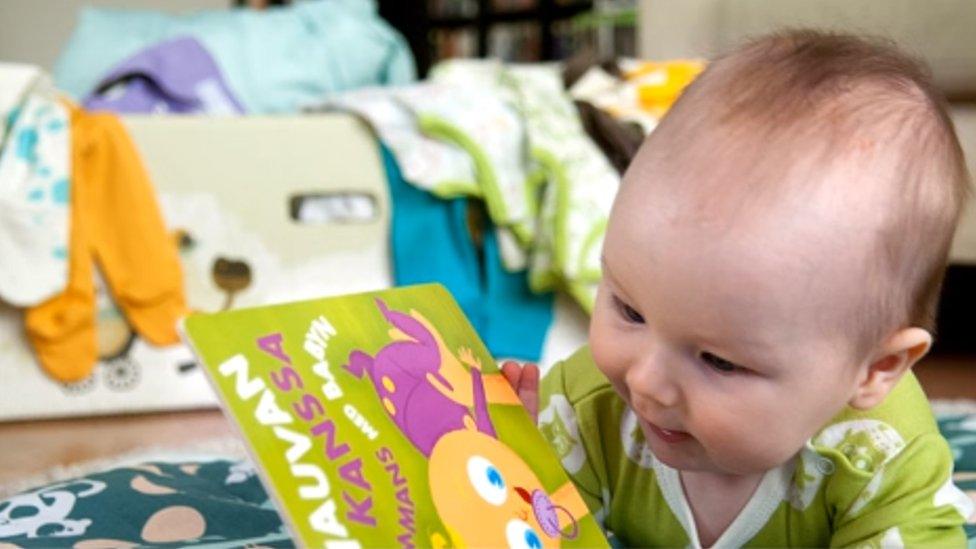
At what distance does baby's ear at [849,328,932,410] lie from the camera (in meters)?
0.64

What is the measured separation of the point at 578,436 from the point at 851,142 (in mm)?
307

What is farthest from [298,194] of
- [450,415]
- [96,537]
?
[450,415]

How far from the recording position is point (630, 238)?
628mm

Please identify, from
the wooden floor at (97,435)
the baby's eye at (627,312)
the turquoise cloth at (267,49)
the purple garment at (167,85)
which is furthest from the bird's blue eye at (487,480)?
the turquoise cloth at (267,49)

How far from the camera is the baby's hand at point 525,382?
75 cm

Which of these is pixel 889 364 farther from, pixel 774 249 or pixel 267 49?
pixel 267 49

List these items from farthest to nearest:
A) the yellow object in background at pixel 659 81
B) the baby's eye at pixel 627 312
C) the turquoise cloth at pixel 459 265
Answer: the yellow object in background at pixel 659 81
the turquoise cloth at pixel 459 265
the baby's eye at pixel 627 312

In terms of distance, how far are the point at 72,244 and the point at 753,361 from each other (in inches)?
46.6

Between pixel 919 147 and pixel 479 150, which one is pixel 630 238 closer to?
pixel 919 147

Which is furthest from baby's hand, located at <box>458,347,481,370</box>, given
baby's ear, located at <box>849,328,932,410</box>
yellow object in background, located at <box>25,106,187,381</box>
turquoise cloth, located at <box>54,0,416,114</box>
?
turquoise cloth, located at <box>54,0,416,114</box>

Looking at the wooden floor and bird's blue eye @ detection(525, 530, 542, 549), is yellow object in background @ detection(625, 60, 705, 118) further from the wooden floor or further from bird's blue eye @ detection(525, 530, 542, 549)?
bird's blue eye @ detection(525, 530, 542, 549)

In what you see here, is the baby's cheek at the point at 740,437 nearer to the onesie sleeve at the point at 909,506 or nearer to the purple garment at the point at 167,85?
the onesie sleeve at the point at 909,506

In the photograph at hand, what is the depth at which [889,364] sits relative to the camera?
0.66 metres

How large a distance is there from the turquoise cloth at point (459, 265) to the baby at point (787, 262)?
1041mm
